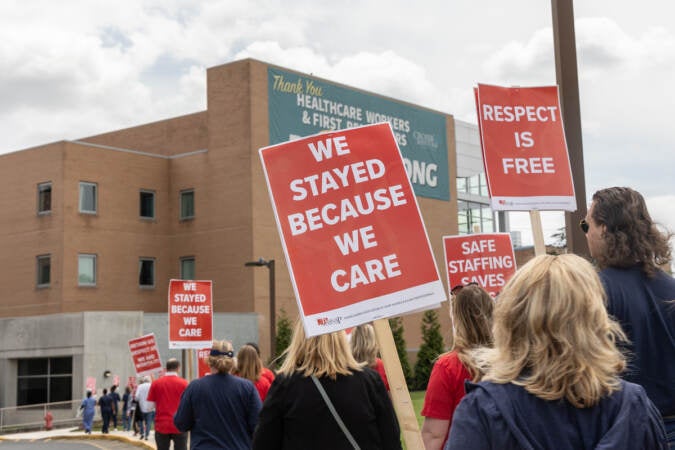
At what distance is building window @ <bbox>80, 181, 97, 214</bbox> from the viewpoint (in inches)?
1831

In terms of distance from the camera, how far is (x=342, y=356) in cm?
522

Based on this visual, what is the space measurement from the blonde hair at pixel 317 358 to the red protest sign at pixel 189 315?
14.3 m

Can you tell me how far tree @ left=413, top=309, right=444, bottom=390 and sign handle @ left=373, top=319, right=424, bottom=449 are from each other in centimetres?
4892

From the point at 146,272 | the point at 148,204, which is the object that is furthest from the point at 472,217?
the point at 146,272

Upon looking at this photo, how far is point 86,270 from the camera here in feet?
152

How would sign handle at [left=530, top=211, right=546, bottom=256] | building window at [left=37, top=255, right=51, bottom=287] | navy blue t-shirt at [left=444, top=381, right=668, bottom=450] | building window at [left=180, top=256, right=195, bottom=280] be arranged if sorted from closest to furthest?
navy blue t-shirt at [left=444, top=381, right=668, bottom=450] < sign handle at [left=530, top=211, right=546, bottom=256] < building window at [left=37, top=255, right=51, bottom=287] < building window at [left=180, top=256, right=195, bottom=280]

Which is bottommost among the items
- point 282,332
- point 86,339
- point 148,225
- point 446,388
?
point 446,388

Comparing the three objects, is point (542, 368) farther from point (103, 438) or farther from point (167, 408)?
point (103, 438)

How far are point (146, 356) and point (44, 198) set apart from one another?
24698 mm

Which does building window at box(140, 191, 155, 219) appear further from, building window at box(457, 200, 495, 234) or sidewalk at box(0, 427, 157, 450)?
building window at box(457, 200, 495, 234)

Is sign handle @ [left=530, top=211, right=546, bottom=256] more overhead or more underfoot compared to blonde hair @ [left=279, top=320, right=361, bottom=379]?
more overhead

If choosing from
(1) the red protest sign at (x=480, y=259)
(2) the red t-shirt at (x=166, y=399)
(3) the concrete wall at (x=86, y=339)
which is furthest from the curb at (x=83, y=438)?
(1) the red protest sign at (x=480, y=259)

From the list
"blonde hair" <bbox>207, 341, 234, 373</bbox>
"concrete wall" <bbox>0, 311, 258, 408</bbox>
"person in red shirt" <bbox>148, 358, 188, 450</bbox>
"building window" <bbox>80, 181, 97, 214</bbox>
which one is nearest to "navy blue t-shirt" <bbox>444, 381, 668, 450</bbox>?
"blonde hair" <bbox>207, 341, 234, 373</bbox>

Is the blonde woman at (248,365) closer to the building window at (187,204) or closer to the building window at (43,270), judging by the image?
the building window at (43,270)
